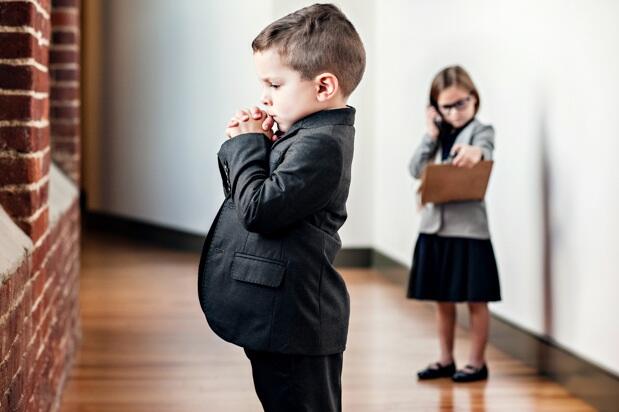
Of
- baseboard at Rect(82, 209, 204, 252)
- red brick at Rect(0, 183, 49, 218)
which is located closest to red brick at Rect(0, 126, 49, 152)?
red brick at Rect(0, 183, 49, 218)

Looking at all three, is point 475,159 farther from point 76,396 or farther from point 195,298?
point 195,298

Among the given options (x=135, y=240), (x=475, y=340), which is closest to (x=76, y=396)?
(x=475, y=340)

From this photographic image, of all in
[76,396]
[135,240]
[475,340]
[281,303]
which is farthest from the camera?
[135,240]

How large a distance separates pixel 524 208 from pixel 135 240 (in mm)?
5014

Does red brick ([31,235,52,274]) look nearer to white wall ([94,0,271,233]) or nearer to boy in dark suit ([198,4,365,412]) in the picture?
boy in dark suit ([198,4,365,412])

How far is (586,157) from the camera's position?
3.80 meters

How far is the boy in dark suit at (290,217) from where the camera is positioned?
202 centimetres

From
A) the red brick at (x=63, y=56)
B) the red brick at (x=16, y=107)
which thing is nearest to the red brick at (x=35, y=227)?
the red brick at (x=16, y=107)

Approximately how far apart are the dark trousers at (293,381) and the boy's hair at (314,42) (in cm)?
54

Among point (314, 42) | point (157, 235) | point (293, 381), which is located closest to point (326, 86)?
point (314, 42)

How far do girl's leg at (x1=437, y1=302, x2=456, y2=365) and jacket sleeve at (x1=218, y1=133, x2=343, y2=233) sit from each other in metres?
2.24

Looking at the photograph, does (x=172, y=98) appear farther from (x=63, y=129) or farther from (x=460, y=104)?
(x=460, y=104)

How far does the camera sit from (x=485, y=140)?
13.4 ft

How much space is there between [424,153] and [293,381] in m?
2.28
